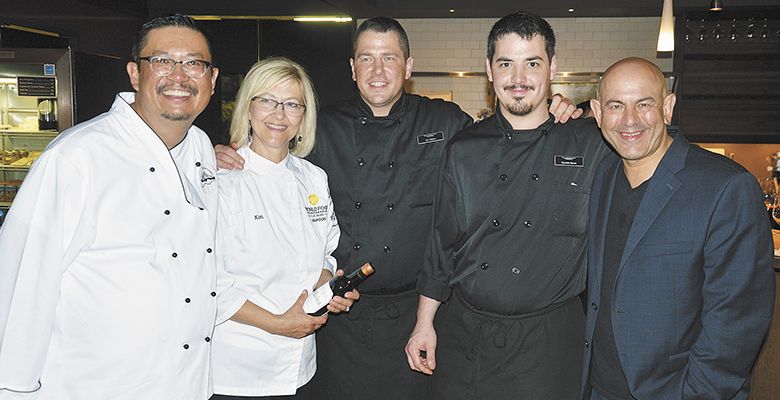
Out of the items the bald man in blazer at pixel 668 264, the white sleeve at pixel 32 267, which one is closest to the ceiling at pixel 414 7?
the bald man in blazer at pixel 668 264

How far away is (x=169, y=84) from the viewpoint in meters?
2.00

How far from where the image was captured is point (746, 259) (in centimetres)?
180

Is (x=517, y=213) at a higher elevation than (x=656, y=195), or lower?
lower

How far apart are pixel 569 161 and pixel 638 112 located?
15.9 inches

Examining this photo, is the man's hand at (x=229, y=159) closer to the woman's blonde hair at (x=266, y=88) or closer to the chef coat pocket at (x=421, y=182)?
the woman's blonde hair at (x=266, y=88)

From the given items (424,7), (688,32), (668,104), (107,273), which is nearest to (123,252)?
(107,273)

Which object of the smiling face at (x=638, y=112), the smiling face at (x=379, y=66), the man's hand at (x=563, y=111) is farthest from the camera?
the smiling face at (x=379, y=66)

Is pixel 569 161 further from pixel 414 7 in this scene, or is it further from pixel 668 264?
pixel 414 7

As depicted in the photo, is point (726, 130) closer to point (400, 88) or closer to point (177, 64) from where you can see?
point (400, 88)

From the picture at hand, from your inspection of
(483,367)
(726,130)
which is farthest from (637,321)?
(726,130)

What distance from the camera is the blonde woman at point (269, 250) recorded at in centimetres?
225

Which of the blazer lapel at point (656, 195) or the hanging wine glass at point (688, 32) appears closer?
the blazer lapel at point (656, 195)

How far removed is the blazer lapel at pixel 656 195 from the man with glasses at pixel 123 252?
3.94 feet

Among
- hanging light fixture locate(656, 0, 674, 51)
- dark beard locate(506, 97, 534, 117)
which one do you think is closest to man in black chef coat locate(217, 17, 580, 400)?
dark beard locate(506, 97, 534, 117)
